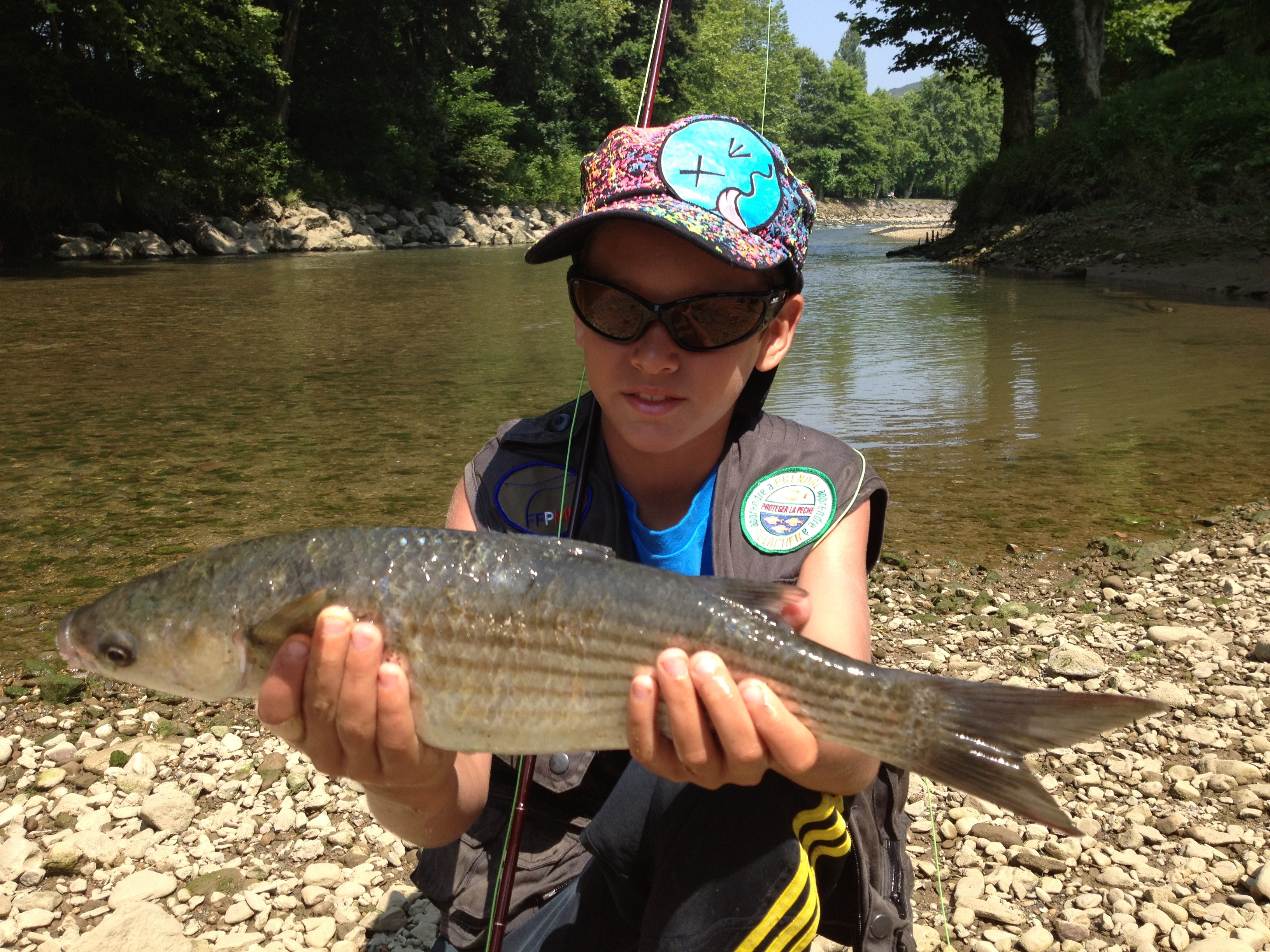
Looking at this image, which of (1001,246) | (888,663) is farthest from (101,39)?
(888,663)

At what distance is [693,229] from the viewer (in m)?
2.58

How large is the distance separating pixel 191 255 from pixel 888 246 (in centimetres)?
2833

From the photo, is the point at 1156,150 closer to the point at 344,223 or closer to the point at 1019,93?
the point at 1019,93

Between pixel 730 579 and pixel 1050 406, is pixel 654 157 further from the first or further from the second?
pixel 1050 406

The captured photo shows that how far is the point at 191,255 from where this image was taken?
105 ft

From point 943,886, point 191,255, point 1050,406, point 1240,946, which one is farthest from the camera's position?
point 191,255

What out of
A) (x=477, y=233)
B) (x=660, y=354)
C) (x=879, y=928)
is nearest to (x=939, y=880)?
(x=879, y=928)

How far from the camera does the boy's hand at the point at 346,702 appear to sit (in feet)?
6.72

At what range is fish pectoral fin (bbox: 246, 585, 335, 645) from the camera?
2098 millimetres

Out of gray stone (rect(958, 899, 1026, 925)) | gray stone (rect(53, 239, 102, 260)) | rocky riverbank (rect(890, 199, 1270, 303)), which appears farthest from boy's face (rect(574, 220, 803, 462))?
gray stone (rect(53, 239, 102, 260))

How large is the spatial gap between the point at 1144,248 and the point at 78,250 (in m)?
29.4

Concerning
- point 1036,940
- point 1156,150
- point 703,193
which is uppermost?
point 1156,150

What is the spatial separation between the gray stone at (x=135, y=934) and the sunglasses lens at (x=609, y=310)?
2.22 metres

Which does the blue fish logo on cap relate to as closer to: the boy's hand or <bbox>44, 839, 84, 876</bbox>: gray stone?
the boy's hand
